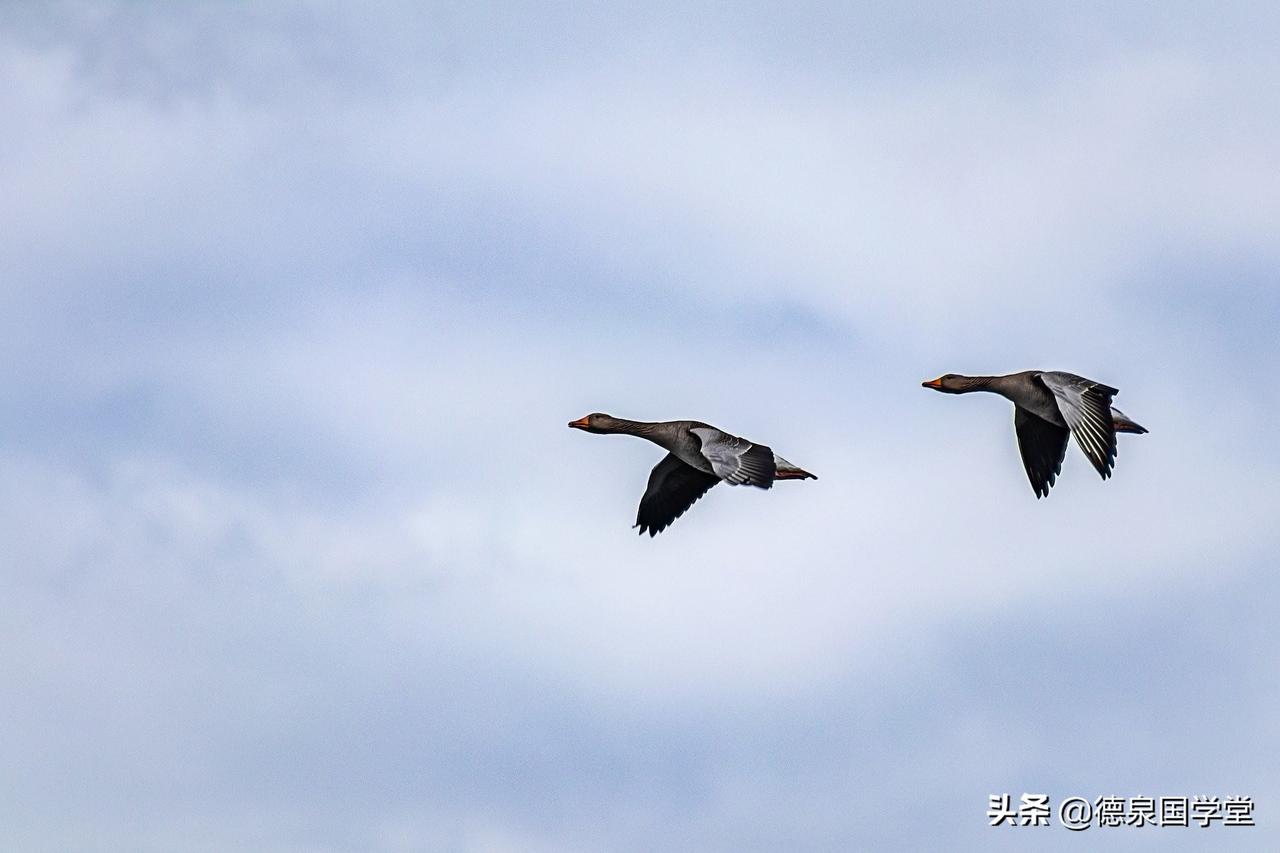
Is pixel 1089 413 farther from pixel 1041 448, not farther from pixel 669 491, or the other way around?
pixel 669 491

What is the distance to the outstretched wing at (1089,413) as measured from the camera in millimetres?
42312

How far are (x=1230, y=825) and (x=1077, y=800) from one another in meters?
3.09

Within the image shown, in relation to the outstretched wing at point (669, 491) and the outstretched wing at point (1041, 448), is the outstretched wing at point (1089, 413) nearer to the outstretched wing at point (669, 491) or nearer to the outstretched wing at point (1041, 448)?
the outstretched wing at point (1041, 448)

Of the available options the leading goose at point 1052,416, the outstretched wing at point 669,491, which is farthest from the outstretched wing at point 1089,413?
the outstretched wing at point 669,491

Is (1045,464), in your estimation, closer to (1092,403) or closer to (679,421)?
(1092,403)

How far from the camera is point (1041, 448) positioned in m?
46.2

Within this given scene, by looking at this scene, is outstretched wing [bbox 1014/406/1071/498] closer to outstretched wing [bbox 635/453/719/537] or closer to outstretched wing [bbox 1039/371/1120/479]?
outstretched wing [bbox 1039/371/1120/479]

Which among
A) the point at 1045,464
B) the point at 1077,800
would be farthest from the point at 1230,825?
the point at 1045,464

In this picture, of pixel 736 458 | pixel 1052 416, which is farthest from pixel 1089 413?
pixel 736 458

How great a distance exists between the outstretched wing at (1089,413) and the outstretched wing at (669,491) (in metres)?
8.86

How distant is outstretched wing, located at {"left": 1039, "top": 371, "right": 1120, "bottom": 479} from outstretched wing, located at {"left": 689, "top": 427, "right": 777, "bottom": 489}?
19.3 ft

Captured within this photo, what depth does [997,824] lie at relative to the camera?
4184cm

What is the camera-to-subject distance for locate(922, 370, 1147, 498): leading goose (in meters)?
42.6

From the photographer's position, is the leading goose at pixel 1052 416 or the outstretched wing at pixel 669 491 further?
the outstretched wing at pixel 669 491
